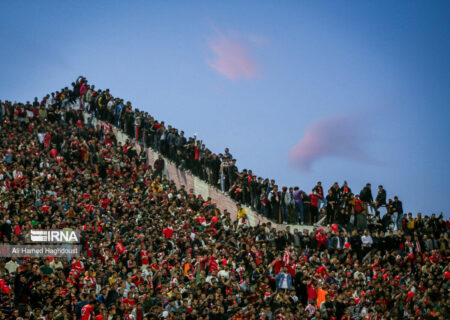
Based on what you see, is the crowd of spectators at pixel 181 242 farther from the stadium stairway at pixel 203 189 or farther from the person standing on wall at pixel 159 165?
the stadium stairway at pixel 203 189

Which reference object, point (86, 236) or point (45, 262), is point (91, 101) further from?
point (45, 262)

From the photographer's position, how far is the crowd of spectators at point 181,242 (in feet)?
70.5

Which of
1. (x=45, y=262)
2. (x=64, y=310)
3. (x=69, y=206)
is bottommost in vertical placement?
(x=64, y=310)

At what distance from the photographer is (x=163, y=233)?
28328 mm

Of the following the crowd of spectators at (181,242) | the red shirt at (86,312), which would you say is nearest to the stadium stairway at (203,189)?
the crowd of spectators at (181,242)

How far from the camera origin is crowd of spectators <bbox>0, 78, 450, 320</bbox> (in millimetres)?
21484

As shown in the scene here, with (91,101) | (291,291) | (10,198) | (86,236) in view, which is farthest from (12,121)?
(291,291)

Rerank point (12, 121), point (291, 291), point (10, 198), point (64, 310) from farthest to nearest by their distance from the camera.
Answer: point (12, 121) < point (10, 198) < point (291, 291) < point (64, 310)

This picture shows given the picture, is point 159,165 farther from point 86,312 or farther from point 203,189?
point 86,312

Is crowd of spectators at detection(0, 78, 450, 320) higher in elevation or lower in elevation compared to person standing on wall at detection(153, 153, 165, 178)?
lower

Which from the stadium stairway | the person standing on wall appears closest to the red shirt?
the stadium stairway

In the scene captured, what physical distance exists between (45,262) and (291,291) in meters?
8.23

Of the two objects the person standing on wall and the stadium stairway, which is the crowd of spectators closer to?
the person standing on wall

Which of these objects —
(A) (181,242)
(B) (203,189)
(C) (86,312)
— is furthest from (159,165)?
(C) (86,312)
